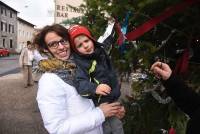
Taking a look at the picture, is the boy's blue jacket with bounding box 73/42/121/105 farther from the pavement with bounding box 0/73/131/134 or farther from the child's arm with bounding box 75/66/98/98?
the pavement with bounding box 0/73/131/134

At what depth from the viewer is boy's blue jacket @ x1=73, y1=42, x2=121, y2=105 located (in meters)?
2.65

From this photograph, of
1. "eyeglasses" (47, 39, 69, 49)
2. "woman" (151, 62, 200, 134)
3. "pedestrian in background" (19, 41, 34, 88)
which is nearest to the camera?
"woman" (151, 62, 200, 134)

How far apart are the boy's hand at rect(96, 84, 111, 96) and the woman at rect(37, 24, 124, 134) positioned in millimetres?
94

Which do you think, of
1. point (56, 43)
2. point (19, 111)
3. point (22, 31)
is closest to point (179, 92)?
point (56, 43)

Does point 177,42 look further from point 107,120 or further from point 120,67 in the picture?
point 107,120

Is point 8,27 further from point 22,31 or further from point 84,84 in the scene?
point 84,84

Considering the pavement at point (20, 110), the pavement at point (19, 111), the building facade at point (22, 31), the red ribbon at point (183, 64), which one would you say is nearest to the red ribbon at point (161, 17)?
the red ribbon at point (183, 64)

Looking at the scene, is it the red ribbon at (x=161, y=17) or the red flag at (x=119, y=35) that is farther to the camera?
the red flag at (x=119, y=35)

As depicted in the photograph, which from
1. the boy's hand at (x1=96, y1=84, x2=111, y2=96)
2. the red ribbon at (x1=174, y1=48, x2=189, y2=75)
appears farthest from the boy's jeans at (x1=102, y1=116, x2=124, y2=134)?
the red ribbon at (x1=174, y1=48, x2=189, y2=75)

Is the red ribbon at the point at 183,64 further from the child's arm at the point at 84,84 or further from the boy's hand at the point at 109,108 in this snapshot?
the child's arm at the point at 84,84

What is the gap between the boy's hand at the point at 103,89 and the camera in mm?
2677

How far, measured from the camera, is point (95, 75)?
111 inches

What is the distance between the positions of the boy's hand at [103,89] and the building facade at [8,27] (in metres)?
78.9

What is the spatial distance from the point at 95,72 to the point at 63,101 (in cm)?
33
